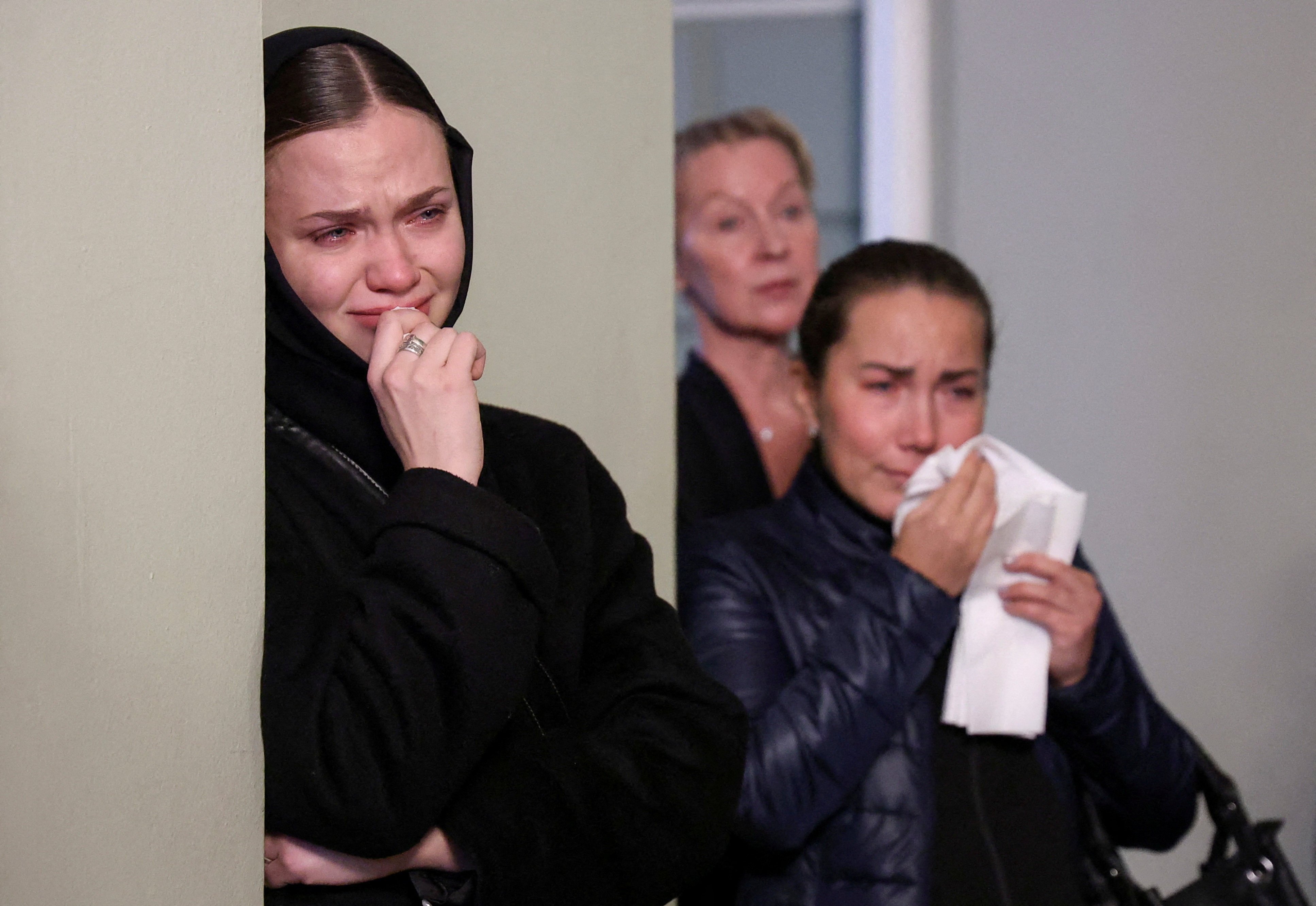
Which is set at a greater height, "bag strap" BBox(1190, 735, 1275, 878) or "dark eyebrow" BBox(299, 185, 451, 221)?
"dark eyebrow" BBox(299, 185, 451, 221)

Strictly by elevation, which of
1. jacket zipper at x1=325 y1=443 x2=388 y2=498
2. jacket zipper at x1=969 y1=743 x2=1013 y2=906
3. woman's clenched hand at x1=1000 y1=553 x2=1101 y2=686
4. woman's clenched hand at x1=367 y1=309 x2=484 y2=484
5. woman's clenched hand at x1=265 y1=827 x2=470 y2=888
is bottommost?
jacket zipper at x1=969 y1=743 x2=1013 y2=906

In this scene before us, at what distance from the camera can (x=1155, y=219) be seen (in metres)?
3.10

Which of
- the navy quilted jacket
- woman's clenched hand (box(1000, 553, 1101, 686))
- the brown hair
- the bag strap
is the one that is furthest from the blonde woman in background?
the bag strap

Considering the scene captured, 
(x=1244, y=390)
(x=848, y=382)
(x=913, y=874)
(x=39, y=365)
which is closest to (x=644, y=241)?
(x=848, y=382)

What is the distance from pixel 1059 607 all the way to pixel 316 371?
104cm

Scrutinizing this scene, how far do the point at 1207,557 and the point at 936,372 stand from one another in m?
1.46

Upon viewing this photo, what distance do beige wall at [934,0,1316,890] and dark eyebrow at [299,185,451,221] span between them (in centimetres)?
213

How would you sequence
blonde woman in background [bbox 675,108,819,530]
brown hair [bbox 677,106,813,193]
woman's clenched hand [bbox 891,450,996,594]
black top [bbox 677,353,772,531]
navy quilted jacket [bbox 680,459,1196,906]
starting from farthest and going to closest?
1. brown hair [bbox 677,106,813,193]
2. blonde woman in background [bbox 675,108,819,530]
3. black top [bbox 677,353,772,531]
4. woman's clenched hand [bbox 891,450,996,594]
5. navy quilted jacket [bbox 680,459,1196,906]

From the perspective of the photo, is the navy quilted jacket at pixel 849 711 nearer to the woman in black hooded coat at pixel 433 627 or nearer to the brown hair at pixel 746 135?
the woman in black hooded coat at pixel 433 627

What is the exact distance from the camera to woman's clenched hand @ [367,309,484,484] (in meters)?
1.08

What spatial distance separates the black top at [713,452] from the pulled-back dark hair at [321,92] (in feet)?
4.10

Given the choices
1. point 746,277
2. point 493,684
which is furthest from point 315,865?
point 746,277

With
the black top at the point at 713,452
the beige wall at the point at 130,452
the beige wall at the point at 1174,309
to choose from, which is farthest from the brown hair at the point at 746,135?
the beige wall at the point at 130,452

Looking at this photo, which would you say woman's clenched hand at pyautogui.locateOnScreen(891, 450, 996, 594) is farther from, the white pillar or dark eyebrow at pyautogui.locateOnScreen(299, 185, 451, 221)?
the white pillar
